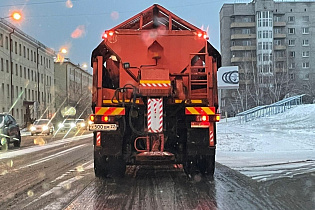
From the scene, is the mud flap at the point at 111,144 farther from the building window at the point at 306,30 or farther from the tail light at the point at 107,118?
the building window at the point at 306,30

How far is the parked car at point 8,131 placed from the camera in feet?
66.3

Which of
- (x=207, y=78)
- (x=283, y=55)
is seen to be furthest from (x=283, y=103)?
(x=283, y=55)

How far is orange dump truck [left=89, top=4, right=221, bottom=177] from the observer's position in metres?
8.67

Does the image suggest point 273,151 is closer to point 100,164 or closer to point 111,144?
point 100,164

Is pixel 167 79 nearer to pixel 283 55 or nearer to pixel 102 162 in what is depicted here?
pixel 102 162

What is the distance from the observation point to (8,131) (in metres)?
20.8

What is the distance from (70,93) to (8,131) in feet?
214

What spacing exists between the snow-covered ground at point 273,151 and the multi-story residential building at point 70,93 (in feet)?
164

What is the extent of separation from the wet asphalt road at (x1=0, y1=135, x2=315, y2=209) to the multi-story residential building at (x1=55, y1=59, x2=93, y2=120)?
6370 centimetres

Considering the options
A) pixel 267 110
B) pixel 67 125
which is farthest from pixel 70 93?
pixel 267 110

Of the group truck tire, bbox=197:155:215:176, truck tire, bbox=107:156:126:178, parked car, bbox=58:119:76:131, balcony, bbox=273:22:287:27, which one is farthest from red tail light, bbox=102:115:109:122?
balcony, bbox=273:22:287:27

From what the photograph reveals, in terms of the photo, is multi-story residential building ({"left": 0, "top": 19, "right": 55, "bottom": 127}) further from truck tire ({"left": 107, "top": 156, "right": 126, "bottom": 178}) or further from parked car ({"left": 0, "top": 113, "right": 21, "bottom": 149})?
truck tire ({"left": 107, "top": 156, "right": 126, "bottom": 178})

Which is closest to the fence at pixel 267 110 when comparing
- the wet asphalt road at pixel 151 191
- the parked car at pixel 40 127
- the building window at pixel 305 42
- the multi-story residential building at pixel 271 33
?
the parked car at pixel 40 127

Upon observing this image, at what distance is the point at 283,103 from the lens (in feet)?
115
